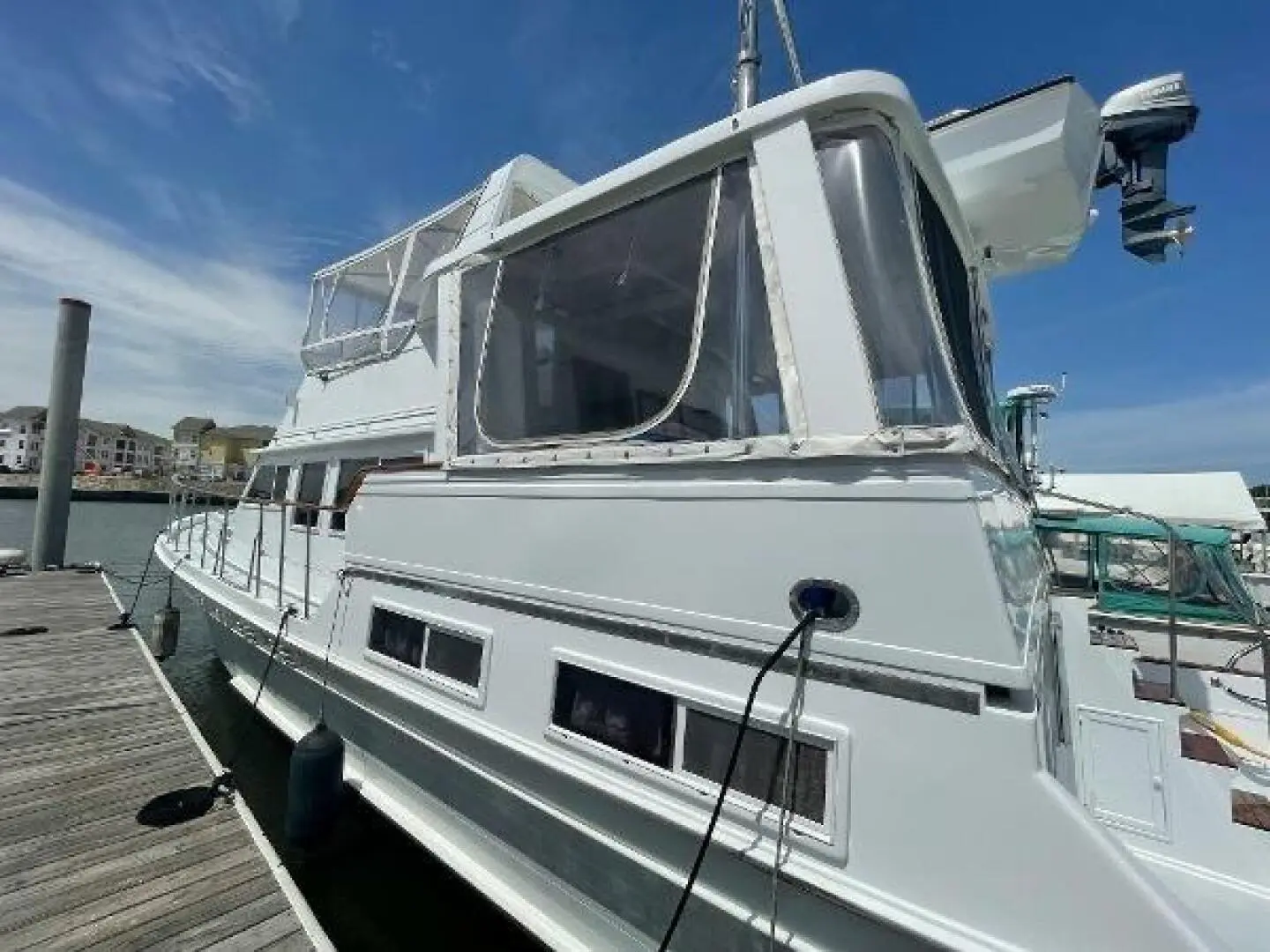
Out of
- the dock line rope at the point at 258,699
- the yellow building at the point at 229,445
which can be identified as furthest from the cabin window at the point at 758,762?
the yellow building at the point at 229,445

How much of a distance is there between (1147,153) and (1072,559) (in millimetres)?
6046

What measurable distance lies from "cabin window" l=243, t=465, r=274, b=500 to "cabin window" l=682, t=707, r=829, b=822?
6992mm

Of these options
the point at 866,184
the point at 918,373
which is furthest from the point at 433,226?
the point at 918,373

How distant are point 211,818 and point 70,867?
2.15ft

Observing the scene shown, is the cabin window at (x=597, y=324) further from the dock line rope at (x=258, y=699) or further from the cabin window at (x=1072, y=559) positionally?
the cabin window at (x=1072, y=559)

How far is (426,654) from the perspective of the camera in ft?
11.2

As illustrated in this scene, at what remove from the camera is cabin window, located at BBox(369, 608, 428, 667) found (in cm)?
347

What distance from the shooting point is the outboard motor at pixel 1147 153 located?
415cm

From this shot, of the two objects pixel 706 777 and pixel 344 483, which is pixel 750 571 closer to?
pixel 706 777

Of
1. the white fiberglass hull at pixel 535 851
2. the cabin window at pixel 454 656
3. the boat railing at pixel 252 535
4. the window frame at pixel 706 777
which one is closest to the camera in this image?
the window frame at pixel 706 777

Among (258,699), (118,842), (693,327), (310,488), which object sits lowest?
(118,842)

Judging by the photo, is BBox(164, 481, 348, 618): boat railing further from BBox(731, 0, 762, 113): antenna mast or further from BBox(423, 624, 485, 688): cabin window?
BBox(731, 0, 762, 113): antenna mast

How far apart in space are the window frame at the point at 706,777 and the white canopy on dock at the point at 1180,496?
1406 cm

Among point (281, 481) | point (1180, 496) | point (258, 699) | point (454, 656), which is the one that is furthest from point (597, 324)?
point (1180, 496)
